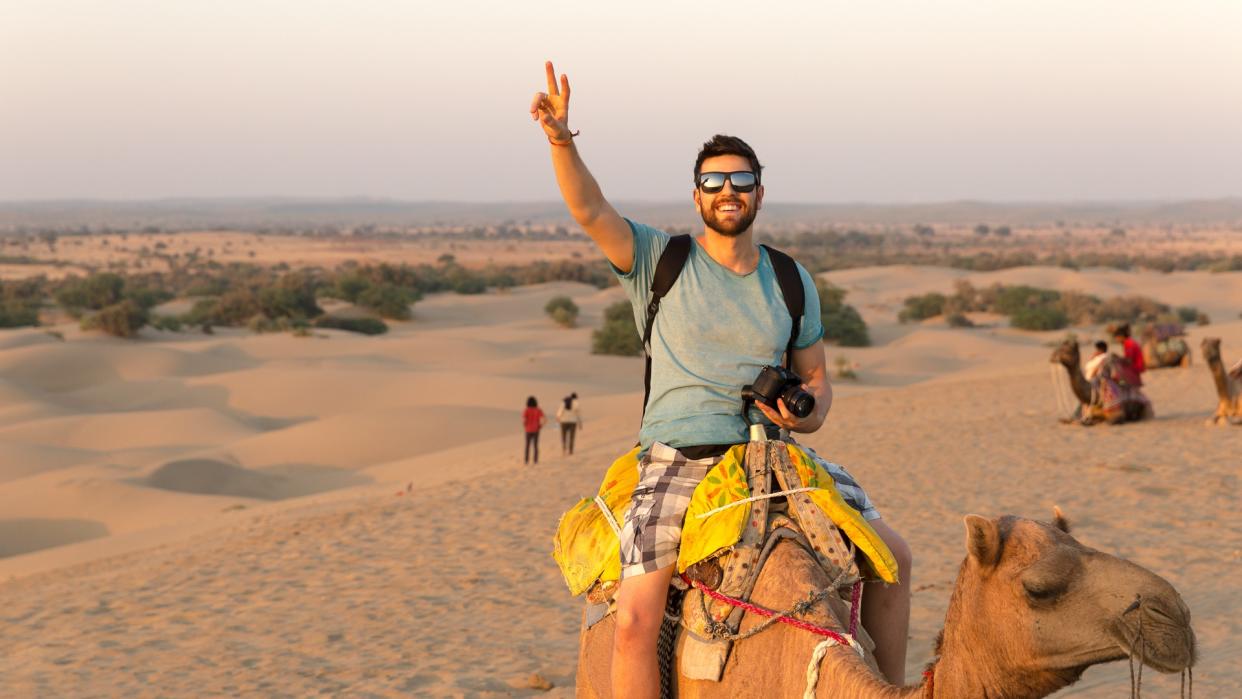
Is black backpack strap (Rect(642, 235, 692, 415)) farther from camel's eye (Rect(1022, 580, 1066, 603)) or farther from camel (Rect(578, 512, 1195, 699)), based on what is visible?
camel's eye (Rect(1022, 580, 1066, 603))

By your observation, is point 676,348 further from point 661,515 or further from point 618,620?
point 618,620

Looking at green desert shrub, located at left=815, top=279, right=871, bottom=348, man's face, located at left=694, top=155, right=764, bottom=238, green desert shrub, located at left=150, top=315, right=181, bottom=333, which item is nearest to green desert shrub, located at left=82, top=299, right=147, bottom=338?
green desert shrub, located at left=150, top=315, right=181, bottom=333

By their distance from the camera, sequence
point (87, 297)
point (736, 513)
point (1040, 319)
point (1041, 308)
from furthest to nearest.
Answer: point (87, 297) < point (1041, 308) < point (1040, 319) < point (736, 513)

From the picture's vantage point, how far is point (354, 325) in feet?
145

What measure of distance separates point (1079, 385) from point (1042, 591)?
16100 millimetres

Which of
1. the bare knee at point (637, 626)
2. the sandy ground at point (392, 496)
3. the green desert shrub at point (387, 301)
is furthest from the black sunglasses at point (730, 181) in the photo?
the green desert shrub at point (387, 301)

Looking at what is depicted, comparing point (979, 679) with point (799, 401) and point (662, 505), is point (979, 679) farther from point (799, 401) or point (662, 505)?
point (662, 505)

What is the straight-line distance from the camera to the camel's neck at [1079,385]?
17969mm

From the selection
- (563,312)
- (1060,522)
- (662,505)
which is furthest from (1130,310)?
(1060,522)

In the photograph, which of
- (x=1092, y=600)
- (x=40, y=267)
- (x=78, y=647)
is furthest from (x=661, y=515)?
(x=40, y=267)

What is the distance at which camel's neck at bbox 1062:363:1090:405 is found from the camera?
17969mm

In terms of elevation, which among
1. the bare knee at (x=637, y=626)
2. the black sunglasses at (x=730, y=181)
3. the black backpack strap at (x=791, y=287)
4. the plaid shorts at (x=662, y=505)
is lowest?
the bare knee at (x=637, y=626)

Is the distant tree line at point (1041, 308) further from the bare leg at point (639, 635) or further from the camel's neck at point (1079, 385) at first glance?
the bare leg at point (639, 635)

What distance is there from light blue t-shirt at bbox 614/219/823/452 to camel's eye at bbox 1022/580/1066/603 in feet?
4.74
